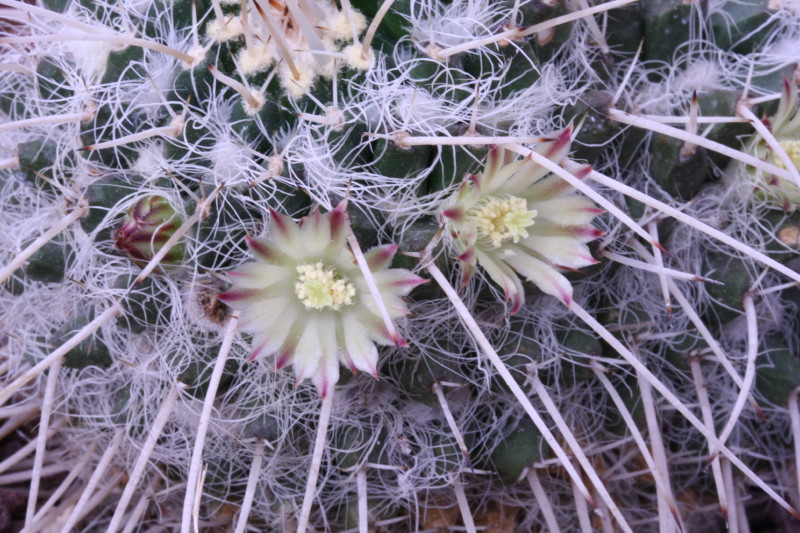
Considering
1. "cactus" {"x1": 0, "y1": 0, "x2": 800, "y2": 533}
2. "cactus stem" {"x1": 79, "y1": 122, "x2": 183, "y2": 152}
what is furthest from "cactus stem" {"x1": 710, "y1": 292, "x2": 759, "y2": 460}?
"cactus stem" {"x1": 79, "y1": 122, "x2": 183, "y2": 152}

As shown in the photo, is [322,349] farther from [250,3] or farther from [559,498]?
[559,498]

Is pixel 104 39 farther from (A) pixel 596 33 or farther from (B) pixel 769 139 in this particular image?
(B) pixel 769 139

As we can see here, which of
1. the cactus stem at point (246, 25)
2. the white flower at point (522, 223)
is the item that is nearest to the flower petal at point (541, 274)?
the white flower at point (522, 223)

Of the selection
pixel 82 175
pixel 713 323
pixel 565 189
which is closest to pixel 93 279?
pixel 82 175

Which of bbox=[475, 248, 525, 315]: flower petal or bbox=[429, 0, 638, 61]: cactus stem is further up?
bbox=[429, 0, 638, 61]: cactus stem

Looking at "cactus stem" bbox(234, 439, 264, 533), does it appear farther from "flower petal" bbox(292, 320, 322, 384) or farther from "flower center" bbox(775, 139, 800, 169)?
"flower center" bbox(775, 139, 800, 169)

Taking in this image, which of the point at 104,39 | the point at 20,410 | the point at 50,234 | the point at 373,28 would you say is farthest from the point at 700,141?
the point at 20,410
